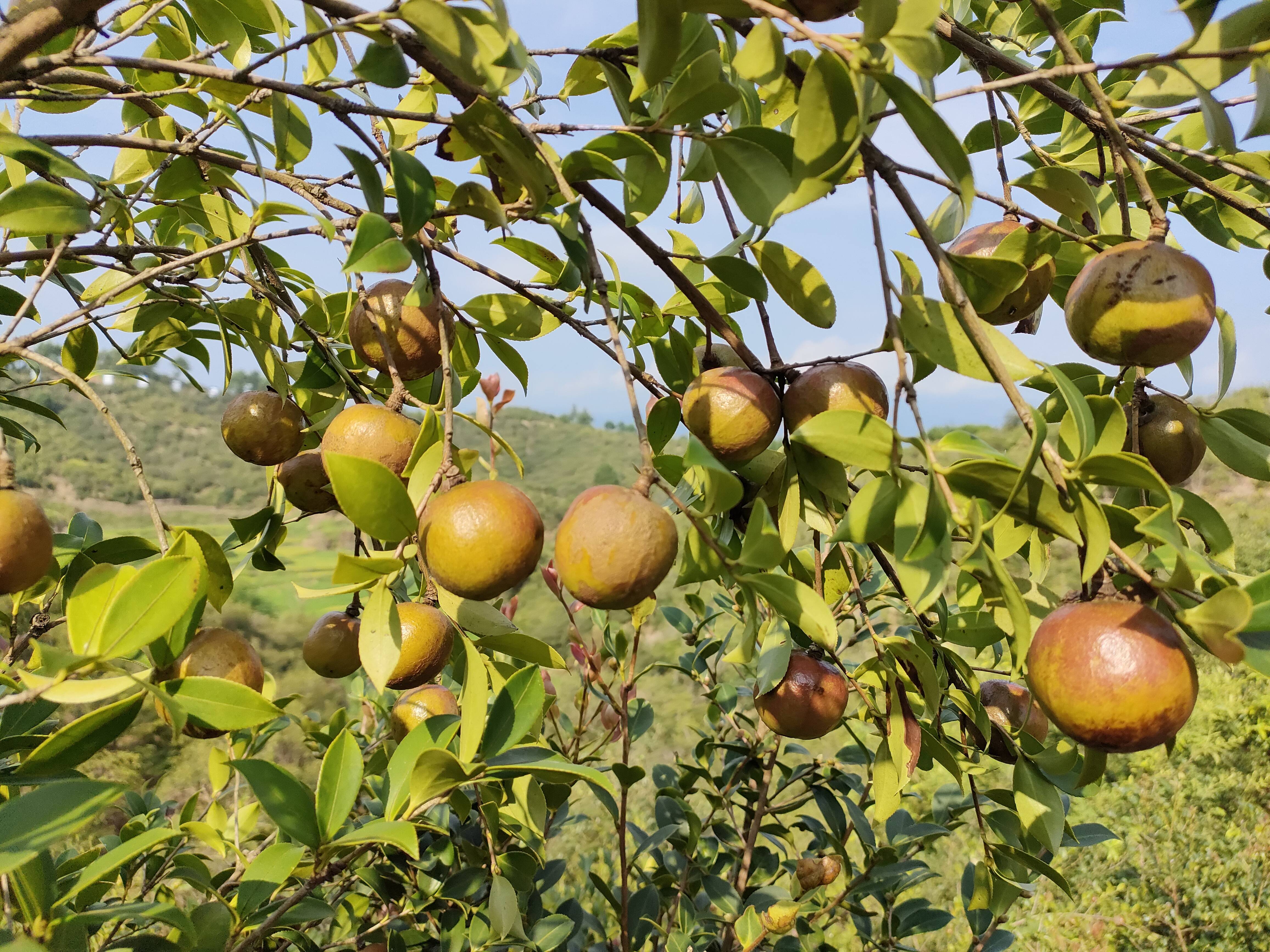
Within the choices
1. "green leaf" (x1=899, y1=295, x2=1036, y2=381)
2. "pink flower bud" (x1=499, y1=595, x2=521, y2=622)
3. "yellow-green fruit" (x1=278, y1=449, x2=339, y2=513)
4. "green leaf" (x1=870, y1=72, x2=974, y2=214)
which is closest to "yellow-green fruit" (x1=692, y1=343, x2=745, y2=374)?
"green leaf" (x1=899, y1=295, x2=1036, y2=381)

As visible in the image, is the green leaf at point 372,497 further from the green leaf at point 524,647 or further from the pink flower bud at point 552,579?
the pink flower bud at point 552,579

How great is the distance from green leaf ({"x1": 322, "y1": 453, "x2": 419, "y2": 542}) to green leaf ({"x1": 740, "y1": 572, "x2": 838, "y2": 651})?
0.87ft

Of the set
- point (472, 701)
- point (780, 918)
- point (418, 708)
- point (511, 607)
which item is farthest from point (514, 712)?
point (511, 607)

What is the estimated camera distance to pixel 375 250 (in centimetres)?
55

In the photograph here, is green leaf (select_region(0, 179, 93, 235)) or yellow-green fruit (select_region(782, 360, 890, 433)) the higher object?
green leaf (select_region(0, 179, 93, 235))

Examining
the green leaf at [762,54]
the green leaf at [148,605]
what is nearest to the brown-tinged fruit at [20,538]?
the green leaf at [148,605]

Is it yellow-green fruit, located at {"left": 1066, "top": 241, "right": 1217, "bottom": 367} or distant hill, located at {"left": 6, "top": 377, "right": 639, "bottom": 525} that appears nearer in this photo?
yellow-green fruit, located at {"left": 1066, "top": 241, "right": 1217, "bottom": 367}

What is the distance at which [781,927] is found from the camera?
1.45 meters

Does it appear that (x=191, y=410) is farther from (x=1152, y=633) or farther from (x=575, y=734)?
(x=1152, y=633)

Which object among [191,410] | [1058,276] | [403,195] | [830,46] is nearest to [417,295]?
[403,195]

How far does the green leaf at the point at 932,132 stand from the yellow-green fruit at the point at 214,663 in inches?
27.1

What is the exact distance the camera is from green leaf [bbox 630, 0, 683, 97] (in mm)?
541

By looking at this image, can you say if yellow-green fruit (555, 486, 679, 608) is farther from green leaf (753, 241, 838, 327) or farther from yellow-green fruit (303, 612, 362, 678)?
yellow-green fruit (303, 612, 362, 678)

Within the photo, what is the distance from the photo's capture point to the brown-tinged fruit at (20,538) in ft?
1.92
